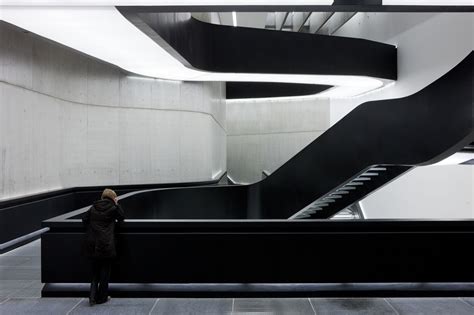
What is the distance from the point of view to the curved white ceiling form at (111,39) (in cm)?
760

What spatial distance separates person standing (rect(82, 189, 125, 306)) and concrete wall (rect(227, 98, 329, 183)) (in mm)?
20380

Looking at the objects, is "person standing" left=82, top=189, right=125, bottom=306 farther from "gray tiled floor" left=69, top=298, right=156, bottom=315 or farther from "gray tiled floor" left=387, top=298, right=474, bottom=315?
"gray tiled floor" left=387, top=298, right=474, bottom=315

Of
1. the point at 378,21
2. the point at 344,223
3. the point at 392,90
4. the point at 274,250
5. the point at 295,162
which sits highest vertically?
the point at 378,21

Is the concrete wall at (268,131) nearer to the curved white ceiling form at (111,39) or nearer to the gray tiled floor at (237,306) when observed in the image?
the curved white ceiling form at (111,39)

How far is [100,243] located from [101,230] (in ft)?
0.55

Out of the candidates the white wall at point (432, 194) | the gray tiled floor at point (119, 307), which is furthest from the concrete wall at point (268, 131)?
the gray tiled floor at point (119, 307)

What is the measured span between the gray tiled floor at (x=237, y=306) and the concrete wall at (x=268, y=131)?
1958cm

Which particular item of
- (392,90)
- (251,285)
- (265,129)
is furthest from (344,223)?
(265,129)

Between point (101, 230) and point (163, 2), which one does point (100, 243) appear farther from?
point (163, 2)

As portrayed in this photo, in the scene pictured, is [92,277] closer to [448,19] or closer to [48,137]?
[48,137]

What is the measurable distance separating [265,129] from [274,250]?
20501 mm

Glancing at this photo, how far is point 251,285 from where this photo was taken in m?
6.07

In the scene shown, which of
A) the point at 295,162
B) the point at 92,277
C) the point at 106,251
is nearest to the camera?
the point at 106,251

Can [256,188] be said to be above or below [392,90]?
below
